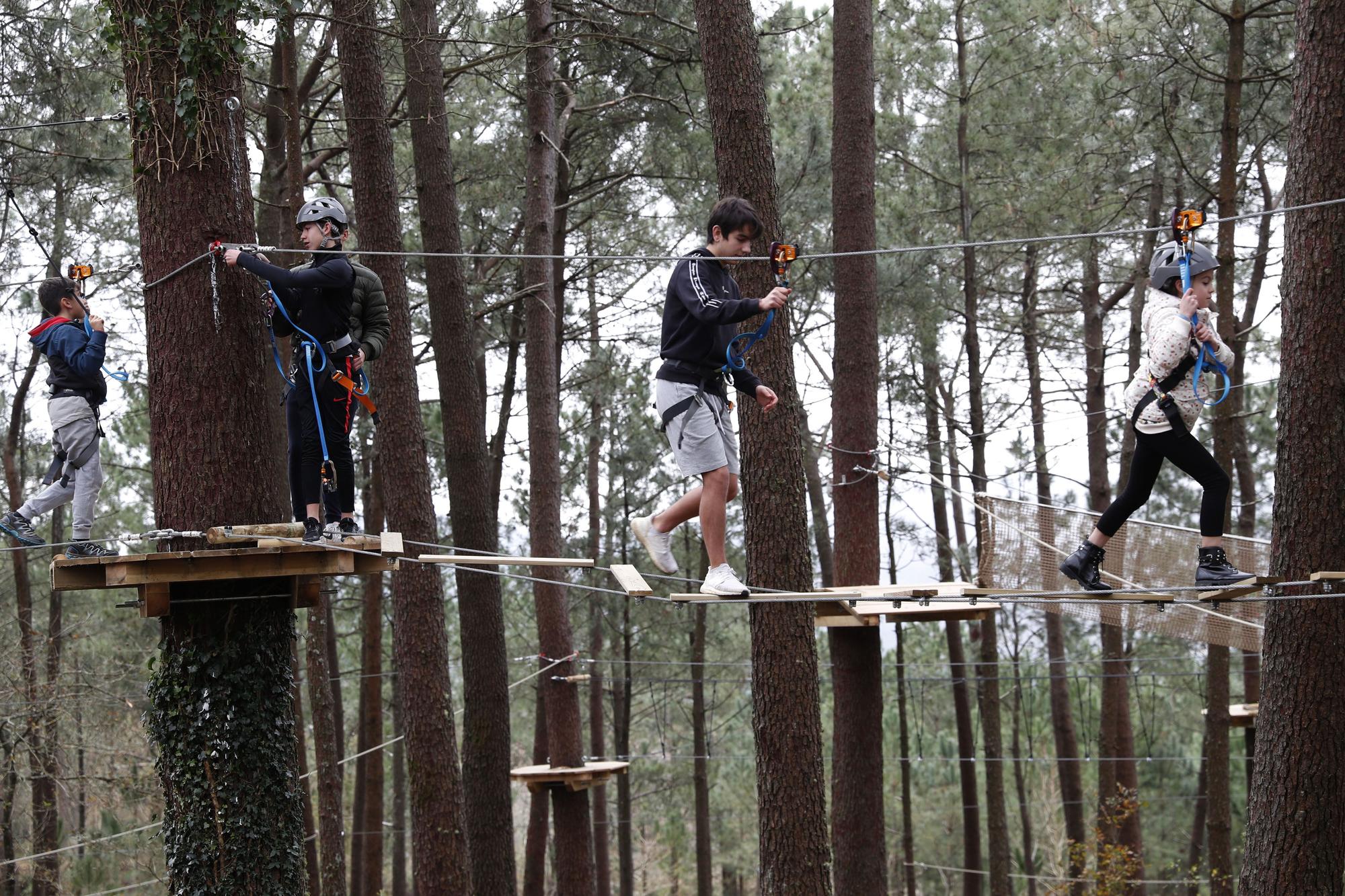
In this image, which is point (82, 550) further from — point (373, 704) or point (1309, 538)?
point (373, 704)

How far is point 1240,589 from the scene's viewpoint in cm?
412

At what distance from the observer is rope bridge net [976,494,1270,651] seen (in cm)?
674

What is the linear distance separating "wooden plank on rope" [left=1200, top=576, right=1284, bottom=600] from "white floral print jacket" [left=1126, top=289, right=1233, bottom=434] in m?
0.60

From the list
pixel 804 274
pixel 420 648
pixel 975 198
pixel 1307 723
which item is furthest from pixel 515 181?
pixel 1307 723

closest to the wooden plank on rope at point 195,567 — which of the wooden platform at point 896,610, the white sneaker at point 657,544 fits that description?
the white sneaker at point 657,544

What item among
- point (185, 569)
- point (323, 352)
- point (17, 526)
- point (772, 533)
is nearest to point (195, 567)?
point (185, 569)

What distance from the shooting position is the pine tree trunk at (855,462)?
7.34 meters

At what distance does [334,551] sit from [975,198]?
30.9ft

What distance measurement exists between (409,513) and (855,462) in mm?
2848

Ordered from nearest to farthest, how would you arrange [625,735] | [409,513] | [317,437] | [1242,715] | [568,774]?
[317,437] < [409,513] < [1242,715] < [568,774] < [625,735]

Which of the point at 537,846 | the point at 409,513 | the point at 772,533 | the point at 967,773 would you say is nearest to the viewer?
the point at 772,533

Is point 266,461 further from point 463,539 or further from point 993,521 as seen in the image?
point 993,521

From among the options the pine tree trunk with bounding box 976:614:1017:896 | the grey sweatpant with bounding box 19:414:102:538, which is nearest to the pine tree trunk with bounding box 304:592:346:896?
the grey sweatpant with bounding box 19:414:102:538

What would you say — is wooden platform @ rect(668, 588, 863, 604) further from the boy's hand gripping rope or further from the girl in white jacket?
the girl in white jacket
